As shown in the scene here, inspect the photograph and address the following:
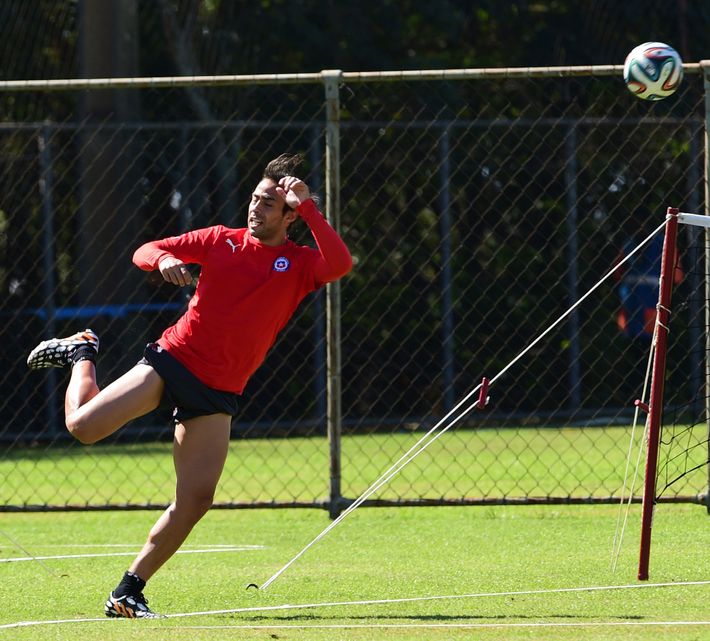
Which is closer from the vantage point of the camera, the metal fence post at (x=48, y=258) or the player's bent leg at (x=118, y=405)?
the player's bent leg at (x=118, y=405)

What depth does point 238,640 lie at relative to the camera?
4715 millimetres

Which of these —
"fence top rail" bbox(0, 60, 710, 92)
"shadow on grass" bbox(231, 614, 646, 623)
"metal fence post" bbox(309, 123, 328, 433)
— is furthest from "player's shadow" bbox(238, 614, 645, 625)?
"metal fence post" bbox(309, 123, 328, 433)

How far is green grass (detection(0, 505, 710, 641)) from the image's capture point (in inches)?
195

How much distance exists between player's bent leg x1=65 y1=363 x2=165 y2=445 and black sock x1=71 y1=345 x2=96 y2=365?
44cm

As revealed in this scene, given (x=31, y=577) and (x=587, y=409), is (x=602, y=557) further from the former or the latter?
(x=587, y=409)

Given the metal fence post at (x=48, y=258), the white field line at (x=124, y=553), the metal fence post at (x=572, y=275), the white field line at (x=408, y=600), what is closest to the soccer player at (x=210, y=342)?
the white field line at (x=408, y=600)

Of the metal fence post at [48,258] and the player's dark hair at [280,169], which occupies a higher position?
the player's dark hair at [280,169]

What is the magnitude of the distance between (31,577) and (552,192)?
27.9 ft

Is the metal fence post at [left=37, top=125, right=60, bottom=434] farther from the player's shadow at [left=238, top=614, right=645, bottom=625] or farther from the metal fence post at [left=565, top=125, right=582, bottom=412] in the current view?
the player's shadow at [left=238, top=614, right=645, bottom=625]

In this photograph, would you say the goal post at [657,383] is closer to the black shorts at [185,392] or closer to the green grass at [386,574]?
the green grass at [386,574]

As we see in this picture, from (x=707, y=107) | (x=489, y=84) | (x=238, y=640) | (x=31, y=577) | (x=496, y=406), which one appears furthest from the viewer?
(x=489, y=84)

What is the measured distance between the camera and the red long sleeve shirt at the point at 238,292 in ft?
18.0

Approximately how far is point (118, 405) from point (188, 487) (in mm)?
433

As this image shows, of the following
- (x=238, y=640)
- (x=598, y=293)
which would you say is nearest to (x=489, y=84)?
(x=598, y=293)
